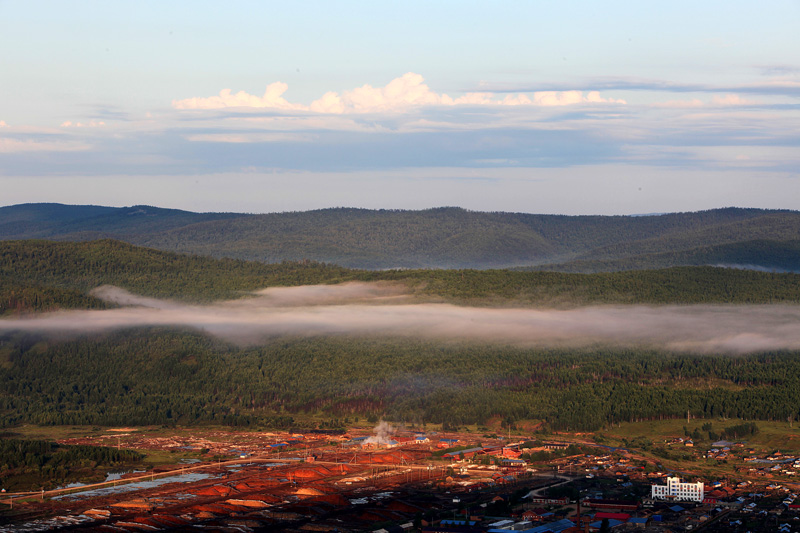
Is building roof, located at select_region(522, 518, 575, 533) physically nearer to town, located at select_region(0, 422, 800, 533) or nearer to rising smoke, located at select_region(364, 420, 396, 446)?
town, located at select_region(0, 422, 800, 533)

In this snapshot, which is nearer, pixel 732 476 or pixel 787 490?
pixel 787 490

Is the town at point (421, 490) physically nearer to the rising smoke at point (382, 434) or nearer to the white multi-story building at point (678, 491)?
the white multi-story building at point (678, 491)

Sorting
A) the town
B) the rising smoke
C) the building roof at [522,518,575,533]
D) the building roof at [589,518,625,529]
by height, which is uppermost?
the building roof at [522,518,575,533]

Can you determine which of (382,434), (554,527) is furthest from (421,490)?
(382,434)

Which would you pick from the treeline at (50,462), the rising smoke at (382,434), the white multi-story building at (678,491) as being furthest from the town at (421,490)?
the treeline at (50,462)

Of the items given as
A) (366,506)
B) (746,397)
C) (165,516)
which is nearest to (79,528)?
(165,516)

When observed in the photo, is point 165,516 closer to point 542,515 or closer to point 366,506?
point 366,506

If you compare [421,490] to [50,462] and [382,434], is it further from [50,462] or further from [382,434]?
[50,462]

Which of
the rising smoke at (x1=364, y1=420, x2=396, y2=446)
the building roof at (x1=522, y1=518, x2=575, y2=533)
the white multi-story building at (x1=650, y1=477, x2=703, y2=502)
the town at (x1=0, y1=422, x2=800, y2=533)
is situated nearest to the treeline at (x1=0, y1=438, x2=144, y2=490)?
the town at (x1=0, y1=422, x2=800, y2=533)
